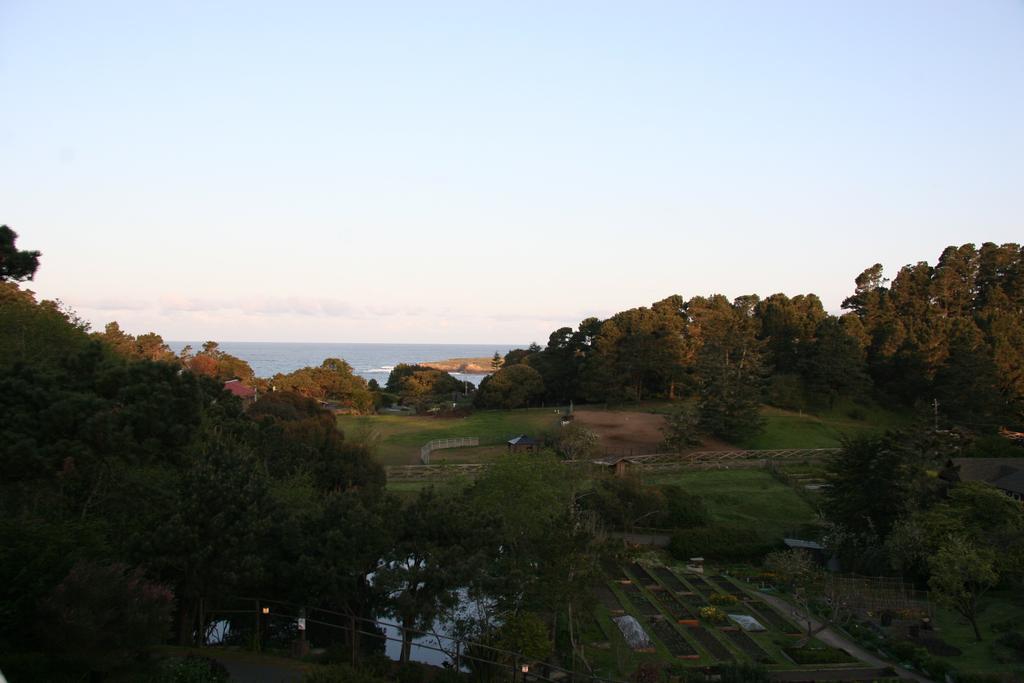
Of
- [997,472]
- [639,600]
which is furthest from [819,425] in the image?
[639,600]

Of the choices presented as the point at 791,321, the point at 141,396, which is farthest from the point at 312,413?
the point at 791,321

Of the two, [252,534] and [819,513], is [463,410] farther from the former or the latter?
[252,534]

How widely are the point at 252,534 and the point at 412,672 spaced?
500 cm

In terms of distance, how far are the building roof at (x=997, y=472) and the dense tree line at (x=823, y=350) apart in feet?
60.6

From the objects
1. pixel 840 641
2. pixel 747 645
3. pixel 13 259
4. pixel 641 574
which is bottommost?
pixel 641 574

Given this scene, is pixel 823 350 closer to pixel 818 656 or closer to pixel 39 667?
pixel 818 656

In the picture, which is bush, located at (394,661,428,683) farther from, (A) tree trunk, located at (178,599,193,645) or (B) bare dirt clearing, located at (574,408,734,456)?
(B) bare dirt clearing, located at (574,408,734,456)

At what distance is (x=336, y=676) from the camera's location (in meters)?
15.2

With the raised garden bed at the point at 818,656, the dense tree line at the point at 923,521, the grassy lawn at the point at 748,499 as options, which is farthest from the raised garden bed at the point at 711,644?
the grassy lawn at the point at 748,499

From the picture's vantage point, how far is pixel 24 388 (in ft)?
66.2

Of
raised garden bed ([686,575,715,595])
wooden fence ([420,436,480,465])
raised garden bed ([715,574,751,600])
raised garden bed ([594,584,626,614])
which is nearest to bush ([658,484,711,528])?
raised garden bed ([715,574,751,600])

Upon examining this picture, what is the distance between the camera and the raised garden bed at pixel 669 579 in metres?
29.8

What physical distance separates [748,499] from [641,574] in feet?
44.6

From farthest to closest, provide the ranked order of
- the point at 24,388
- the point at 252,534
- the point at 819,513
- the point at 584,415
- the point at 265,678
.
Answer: the point at 584,415
the point at 819,513
the point at 24,388
the point at 252,534
the point at 265,678
